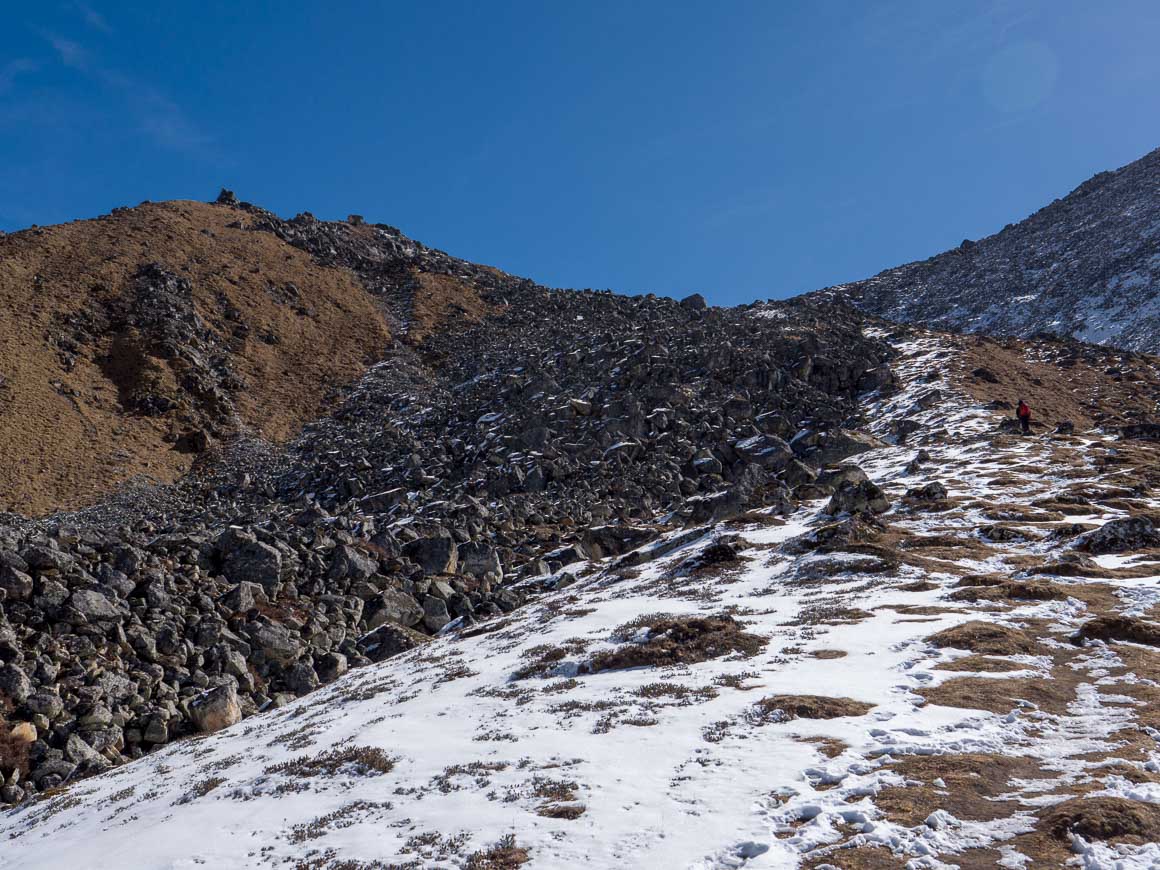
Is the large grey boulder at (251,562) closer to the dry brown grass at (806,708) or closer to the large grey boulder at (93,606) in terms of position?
the large grey boulder at (93,606)

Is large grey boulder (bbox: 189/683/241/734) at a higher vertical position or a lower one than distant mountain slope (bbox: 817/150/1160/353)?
lower

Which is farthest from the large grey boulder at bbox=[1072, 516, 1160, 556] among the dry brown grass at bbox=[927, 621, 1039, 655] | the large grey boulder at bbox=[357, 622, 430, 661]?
the large grey boulder at bbox=[357, 622, 430, 661]

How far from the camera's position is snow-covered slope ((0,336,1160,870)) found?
899 cm

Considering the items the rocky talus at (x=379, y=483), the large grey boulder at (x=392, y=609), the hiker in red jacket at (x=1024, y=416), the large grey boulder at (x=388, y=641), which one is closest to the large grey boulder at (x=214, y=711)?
the rocky talus at (x=379, y=483)

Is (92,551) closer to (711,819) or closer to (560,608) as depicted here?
(560,608)

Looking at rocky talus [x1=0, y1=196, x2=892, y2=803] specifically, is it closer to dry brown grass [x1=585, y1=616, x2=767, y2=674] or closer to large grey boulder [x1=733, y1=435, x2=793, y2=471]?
large grey boulder [x1=733, y1=435, x2=793, y2=471]

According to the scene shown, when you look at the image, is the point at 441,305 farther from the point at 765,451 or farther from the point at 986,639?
the point at 986,639

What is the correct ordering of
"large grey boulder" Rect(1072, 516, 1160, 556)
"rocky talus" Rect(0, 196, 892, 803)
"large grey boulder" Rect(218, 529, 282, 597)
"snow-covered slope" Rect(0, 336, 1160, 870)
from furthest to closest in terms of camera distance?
"large grey boulder" Rect(218, 529, 282, 597)
"large grey boulder" Rect(1072, 516, 1160, 556)
"rocky talus" Rect(0, 196, 892, 803)
"snow-covered slope" Rect(0, 336, 1160, 870)

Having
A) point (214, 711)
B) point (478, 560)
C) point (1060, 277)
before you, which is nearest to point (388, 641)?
point (214, 711)

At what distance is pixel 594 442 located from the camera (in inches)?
1870

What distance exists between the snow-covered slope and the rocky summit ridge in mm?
89

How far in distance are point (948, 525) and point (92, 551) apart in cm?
2965

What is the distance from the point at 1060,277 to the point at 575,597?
8826 centimetres

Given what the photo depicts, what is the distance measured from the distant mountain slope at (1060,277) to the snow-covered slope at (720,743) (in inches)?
2481
